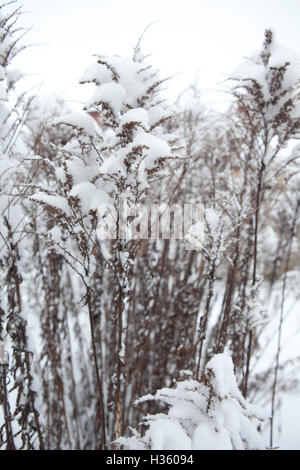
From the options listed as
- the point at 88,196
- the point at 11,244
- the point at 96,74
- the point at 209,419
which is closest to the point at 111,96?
the point at 96,74

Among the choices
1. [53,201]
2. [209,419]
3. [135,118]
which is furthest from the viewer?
[53,201]

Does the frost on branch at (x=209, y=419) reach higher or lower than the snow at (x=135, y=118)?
lower

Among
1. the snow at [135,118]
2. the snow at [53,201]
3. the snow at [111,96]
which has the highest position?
the snow at [111,96]

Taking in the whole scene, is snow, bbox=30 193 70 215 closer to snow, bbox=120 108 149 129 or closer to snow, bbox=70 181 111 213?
snow, bbox=70 181 111 213

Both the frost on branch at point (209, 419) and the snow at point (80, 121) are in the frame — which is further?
the snow at point (80, 121)

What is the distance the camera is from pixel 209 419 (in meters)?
1.02

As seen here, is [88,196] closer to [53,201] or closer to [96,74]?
[53,201]

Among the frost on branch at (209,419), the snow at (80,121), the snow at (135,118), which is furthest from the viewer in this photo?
the snow at (80,121)

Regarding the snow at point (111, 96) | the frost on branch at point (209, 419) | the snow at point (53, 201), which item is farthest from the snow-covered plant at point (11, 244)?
the frost on branch at point (209, 419)

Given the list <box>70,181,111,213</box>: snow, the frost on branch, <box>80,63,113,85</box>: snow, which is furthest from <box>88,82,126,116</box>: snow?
the frost on branch

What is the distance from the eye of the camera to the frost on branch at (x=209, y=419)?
0.93 metres

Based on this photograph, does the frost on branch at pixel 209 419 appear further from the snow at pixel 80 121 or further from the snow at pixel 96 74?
the snow at pixel 96 74

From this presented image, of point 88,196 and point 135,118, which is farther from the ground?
point 135,118
